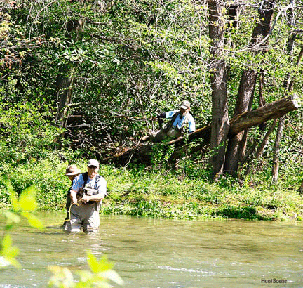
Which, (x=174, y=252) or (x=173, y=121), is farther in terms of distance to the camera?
(x=173, y=121)

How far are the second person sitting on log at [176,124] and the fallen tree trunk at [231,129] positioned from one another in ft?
0.94

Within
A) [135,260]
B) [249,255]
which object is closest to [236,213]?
[249,255]

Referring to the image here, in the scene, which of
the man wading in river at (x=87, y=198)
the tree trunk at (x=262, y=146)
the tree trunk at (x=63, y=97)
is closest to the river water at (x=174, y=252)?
the man wading in river at (x=87, y=198)

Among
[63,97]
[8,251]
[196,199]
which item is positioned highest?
[63,97]

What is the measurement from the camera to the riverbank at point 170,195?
14.5m

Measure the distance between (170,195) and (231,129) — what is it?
3.55 meters

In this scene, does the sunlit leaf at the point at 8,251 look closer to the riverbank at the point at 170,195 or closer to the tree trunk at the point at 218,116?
the riverbank at the point at 170,195

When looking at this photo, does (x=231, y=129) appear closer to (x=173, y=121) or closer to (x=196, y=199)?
(x=173, y=121)

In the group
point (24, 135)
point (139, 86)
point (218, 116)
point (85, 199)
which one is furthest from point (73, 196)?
point (139, 86)

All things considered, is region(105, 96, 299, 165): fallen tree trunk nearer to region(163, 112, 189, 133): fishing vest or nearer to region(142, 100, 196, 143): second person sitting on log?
region(142, 100, 196, 143): second person sitting on log

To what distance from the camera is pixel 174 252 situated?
30.2 ft

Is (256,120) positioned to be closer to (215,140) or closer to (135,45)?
(215,140)

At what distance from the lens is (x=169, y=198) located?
15477 millimetres

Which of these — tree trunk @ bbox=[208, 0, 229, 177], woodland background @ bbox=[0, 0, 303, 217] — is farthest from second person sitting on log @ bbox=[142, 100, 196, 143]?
tree trunk @ bbox=[208, 0, 229, 177]
